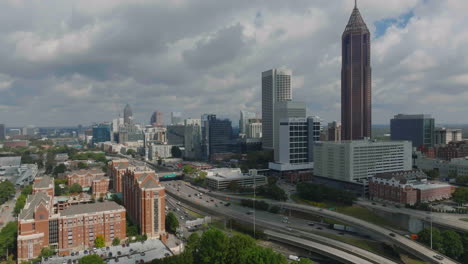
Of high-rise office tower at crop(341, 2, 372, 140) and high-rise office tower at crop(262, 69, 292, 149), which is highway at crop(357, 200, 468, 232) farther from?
high-rise office tower at crop(262, 69, 292, 149)

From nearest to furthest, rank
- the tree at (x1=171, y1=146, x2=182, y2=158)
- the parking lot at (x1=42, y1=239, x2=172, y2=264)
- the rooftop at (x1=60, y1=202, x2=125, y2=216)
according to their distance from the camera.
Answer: the parking lot at (x1=42, y1=239, x2=172, y2=264) → the rooftop at (x1=60, y1=202, x2=125, y2=216) → the tree at (x1=171, y1=146, x2=182, y2=158)

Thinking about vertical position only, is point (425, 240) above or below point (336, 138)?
below

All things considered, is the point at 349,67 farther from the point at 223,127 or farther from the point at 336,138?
the point at 223,127

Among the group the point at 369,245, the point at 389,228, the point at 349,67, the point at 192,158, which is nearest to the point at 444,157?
the point at 349,67

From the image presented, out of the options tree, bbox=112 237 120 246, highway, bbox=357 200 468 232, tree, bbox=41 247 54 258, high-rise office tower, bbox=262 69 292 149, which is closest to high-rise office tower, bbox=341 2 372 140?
high-rise office tower, bbox=262 69 292 149

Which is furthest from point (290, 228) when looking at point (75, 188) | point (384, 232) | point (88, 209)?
point (75, 188)

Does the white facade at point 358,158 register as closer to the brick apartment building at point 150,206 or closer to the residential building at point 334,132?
the brick apartment building at point 150,206

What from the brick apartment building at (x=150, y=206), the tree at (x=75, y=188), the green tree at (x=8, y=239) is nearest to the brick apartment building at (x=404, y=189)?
the brick apartment building at (x=150, y=206)
